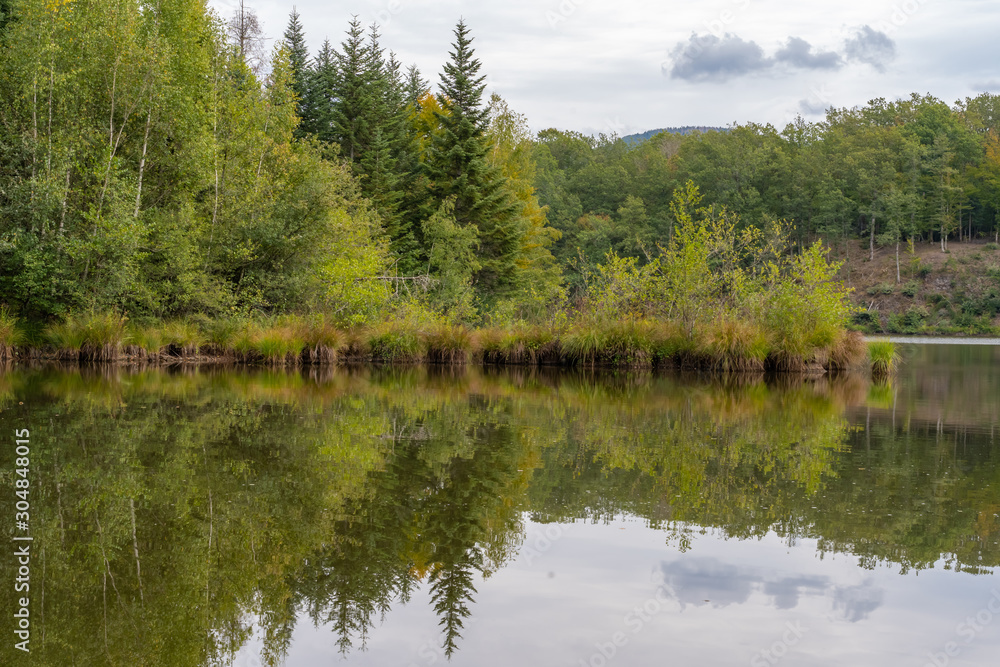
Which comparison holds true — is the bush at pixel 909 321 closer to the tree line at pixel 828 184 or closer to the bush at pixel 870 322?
the bush at pixel 870 322

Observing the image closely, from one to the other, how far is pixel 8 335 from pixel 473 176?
24.5 meters

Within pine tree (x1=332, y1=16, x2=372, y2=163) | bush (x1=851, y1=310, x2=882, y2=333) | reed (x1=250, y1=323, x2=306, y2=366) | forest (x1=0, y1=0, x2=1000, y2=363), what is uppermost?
pine tree (x1=332, y1=16, x2=372, y2=163)

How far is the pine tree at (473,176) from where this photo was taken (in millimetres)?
40656

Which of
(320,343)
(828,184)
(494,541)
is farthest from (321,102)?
(828,184)

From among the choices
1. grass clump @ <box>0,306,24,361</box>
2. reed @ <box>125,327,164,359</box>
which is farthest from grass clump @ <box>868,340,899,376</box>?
grass clump @ <box>0,306,24,361</box>

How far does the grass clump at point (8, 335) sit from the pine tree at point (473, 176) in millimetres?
22258

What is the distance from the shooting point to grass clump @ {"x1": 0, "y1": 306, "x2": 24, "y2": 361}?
2102cm

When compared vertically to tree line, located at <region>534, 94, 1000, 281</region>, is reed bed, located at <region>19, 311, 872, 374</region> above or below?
below

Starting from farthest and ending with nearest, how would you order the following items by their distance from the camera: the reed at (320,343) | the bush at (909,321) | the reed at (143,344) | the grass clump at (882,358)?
the bush at (909,321) → the reed at (320,343) → the grass clump at (882,358) → the reed at (143,344)

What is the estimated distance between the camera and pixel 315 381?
59.3ft

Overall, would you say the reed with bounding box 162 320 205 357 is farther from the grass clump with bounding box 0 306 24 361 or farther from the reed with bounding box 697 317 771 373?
the reed with bounding box 697 317 771 373

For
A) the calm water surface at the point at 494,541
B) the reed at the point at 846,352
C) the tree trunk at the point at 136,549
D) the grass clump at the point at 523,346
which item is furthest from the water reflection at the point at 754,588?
the reed at the point at 846,352

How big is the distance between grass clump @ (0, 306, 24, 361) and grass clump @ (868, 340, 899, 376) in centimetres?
2234

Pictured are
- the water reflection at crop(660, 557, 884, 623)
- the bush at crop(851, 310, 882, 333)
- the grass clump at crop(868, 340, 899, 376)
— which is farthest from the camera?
the bush at crop(851, 310, 882, 333)
